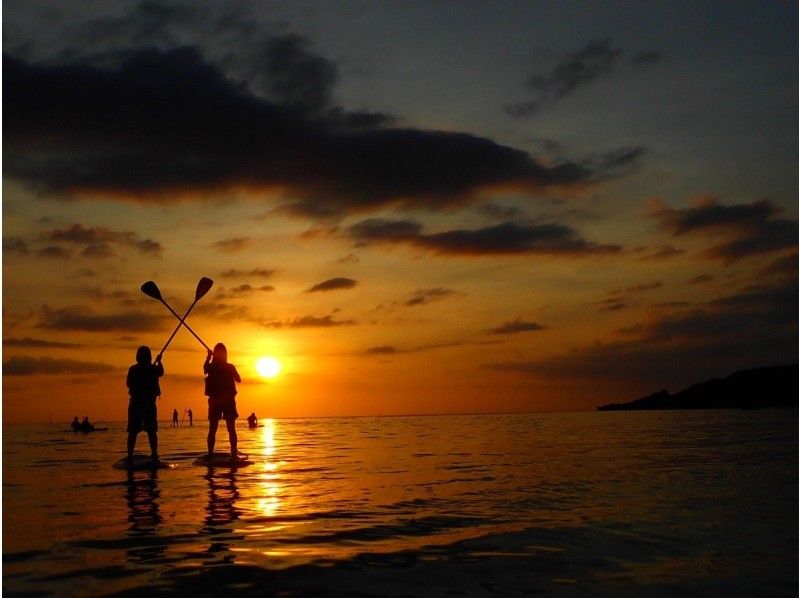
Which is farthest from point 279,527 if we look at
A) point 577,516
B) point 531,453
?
point 531,453

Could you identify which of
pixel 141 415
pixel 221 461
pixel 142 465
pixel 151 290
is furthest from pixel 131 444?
pixel 151 290

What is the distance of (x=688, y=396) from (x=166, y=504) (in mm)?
190062

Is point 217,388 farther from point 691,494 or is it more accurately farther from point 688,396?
point 688,396

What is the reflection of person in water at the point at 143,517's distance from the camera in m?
8.00

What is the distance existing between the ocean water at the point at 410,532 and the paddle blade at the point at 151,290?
6.23 meters

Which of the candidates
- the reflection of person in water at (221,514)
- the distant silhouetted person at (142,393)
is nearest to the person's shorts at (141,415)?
the distant silhouetted person at (142,393)

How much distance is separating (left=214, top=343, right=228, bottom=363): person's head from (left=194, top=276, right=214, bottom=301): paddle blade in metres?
3.88

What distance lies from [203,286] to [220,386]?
449 cm

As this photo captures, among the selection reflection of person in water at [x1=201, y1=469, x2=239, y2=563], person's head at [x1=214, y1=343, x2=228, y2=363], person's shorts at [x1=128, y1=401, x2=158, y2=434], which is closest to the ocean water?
reflection of person in water at [x1=201, y1=469, x2=239, y2=563]

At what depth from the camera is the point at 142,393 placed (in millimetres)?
17984

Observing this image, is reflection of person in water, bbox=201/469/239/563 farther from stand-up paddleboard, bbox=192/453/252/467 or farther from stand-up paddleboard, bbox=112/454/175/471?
stand-up paddleboard, bbox=192/453/252/467

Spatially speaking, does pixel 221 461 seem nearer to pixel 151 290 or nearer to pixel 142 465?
pixel 142 465

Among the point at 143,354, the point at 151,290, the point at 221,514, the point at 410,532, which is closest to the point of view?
the point at 410,532

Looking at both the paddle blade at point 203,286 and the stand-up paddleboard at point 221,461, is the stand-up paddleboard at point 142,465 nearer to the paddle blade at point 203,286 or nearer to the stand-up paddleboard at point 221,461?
the stand-up paddleboard at point 221,461
